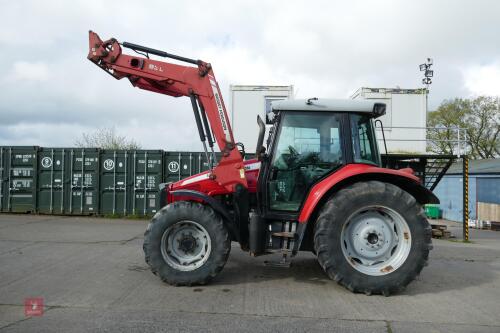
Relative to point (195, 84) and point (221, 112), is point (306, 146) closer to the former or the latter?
point (221, 112)

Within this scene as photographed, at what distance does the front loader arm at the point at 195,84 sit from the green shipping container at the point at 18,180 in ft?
33.1

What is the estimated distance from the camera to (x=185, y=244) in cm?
530

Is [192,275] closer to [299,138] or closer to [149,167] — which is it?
[299,138]

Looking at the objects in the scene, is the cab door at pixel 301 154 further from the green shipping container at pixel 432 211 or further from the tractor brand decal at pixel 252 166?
the green shipping container at pixel 432 211

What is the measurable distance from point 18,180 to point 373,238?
12.9m

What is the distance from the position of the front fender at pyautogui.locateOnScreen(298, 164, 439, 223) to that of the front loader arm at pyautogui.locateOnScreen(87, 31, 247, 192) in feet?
3.19

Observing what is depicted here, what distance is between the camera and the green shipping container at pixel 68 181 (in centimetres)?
1377

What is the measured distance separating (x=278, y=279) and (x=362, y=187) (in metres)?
1.81

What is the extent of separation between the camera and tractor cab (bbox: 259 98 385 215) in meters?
5.39

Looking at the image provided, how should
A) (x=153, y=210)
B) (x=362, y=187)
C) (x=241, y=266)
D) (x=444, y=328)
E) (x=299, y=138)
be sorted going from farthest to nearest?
1. (x=153, y=210)
2. (x=241, y=266)
3. (x=299, y=138)
4. (x=362, y=187)
5. (x=444, y=328)

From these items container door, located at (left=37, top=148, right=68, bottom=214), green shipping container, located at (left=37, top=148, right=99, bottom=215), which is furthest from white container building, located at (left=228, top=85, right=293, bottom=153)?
container door, located at (left=37, top=148, right=68, bottom=214)

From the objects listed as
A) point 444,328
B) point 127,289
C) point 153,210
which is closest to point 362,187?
point 444,328

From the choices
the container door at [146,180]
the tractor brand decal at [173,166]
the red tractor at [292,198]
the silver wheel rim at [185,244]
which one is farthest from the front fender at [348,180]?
the container door at [146,180]

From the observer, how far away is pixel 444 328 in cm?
406
